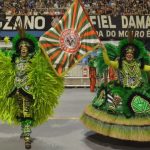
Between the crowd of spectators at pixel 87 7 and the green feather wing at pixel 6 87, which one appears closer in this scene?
the green feather wing at pixel 6 87

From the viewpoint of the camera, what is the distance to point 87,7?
20234mm

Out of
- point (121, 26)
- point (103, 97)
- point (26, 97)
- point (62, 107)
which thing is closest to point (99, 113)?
point (103, 97)

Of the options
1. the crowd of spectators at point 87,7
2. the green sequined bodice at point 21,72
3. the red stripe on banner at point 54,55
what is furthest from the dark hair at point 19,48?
the crowd of spectators at point 87,7

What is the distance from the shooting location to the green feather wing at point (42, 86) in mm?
6645

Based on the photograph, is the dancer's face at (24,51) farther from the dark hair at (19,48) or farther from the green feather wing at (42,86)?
the green feather wing at (42,86)

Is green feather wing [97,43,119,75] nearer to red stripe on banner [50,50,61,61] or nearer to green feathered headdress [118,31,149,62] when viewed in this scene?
green feathered headdress [118,31,149,62]

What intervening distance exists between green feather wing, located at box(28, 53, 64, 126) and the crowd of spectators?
1267cm

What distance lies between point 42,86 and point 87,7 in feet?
46.2

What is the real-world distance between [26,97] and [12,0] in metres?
15.2

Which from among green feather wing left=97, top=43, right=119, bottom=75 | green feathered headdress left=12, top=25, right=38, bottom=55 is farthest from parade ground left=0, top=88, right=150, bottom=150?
green feathered headdress left=12, top=25, right=38, bottom=55

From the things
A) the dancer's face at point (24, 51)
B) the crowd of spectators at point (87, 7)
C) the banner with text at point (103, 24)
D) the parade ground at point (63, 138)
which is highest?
the crowd of spectators at point (87, 7)

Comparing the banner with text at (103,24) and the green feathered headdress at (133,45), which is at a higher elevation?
the banner with text at (103,24)

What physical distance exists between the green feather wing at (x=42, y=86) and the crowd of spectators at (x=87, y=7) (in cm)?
1267

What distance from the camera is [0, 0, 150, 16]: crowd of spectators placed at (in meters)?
19.5
